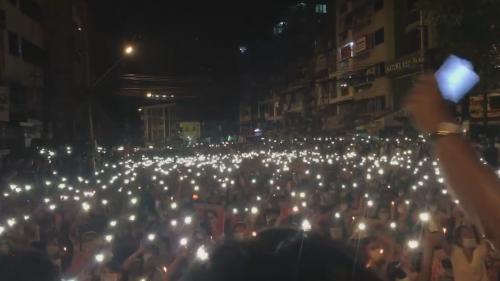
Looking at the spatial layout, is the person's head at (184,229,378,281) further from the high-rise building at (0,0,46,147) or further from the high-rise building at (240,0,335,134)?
the high-rise building at (240,0,335,134)

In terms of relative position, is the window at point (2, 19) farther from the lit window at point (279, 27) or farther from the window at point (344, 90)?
the lit window at point (279, 27)

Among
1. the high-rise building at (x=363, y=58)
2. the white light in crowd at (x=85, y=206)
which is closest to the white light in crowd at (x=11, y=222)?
the white light in crowd at (x=85, y=206)

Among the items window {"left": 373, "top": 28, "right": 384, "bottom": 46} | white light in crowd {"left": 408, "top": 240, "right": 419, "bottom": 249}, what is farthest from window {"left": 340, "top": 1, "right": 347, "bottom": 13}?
white light in crowd {"left": 408, "top": 240, "right": 419, "bottom": 249}

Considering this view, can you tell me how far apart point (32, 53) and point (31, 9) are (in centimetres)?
258

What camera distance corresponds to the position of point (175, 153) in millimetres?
40344

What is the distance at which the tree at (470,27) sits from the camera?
1536cm

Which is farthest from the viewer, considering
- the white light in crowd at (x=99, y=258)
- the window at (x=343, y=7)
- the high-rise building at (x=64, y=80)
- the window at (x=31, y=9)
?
the window at (x=343, y=7)

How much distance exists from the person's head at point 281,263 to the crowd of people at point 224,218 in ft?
0.14

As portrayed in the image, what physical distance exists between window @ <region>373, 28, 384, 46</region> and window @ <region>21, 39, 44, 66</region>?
2281 centimetres

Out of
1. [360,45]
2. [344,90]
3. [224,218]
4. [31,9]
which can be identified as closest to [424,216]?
[224,218]

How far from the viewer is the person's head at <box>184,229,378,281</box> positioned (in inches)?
62.9

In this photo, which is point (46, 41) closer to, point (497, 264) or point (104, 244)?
point (104, 244)

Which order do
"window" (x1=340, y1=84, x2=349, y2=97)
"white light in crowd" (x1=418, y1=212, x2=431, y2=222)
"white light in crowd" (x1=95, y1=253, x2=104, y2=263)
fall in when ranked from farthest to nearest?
"window" (x1=340, y1=84, x2=349, y2=97)
"white light in crowd" (x1=418, y1=212, x2=431, y2=222)
"white light in crowd" (x1=95, y1=253, x2=104, y2=263)

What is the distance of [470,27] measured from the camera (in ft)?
51.4
